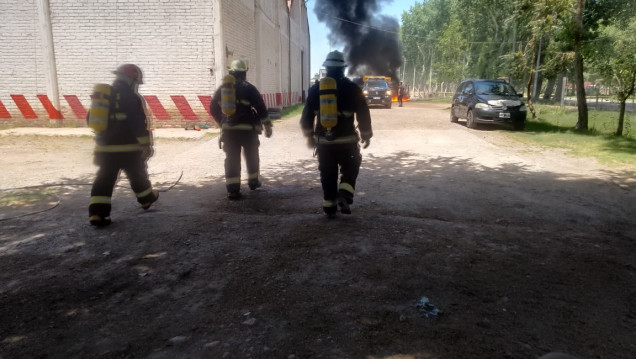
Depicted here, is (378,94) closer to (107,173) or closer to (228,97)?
(228,97)

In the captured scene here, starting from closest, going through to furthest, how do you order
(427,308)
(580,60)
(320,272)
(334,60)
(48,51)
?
(427,308) → (320,272) → (334,60) → (48,51) → (580,60)

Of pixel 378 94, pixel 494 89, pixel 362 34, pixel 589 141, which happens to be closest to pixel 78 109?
pixel 494 89

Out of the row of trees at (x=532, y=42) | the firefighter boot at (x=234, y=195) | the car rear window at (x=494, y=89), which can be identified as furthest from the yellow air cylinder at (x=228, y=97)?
the car rear window at (x=494, y=89)

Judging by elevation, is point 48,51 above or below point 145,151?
above

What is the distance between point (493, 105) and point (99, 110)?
13.3 meters

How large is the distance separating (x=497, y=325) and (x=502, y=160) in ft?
23.5

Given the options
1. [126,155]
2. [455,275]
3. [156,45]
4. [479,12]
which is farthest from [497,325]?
[479,12]

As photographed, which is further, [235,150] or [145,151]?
[235,150]

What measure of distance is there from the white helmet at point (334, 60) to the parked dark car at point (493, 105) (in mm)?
11475

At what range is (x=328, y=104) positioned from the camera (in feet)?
15.8

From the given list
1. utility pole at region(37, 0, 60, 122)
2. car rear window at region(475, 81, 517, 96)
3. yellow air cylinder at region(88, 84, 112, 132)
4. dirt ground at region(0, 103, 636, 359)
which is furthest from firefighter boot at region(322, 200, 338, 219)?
utility pole at region(37, 0, 60, 122)

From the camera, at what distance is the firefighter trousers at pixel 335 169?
16.4ft

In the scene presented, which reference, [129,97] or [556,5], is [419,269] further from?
[556,5]

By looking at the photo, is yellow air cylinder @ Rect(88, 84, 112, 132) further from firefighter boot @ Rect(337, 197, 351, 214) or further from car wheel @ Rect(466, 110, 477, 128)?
car wheel @ Rect(466, 110, 477, 128)
